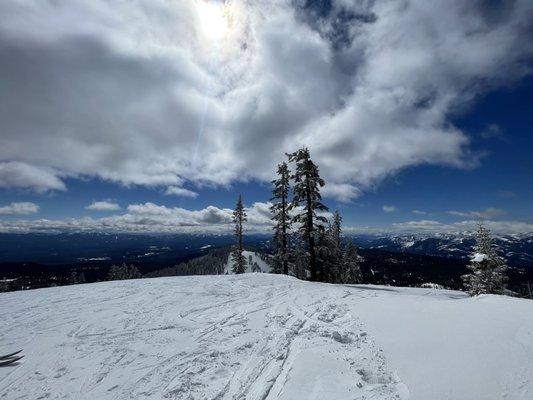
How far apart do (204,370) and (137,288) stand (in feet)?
38.1


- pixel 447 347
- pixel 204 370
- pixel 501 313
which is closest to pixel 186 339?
pixel 204 370

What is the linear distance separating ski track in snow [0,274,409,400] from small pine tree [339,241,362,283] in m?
35.3

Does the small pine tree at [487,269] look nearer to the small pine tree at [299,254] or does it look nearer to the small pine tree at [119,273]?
the small pine tree at [299,254]

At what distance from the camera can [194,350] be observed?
25.0ft

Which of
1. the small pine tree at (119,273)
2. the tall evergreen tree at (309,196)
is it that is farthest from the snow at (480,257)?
the small pine tree at (119,273)

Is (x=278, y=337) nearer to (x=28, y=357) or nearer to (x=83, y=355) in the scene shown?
(x=83, y=355)

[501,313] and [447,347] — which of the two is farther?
[501,313]

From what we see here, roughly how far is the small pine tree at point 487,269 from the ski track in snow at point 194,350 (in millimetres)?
25919

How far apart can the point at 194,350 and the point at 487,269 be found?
3505cm

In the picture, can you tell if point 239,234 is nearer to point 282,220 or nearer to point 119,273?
point 282,220

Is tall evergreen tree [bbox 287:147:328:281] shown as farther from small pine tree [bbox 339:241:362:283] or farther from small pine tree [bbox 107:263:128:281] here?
small pine tree [bbox 107:263:128:281]

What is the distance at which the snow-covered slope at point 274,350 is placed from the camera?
559 cm

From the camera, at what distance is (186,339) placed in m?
→ 8.45

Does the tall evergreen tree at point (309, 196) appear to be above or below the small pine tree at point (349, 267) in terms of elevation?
above
